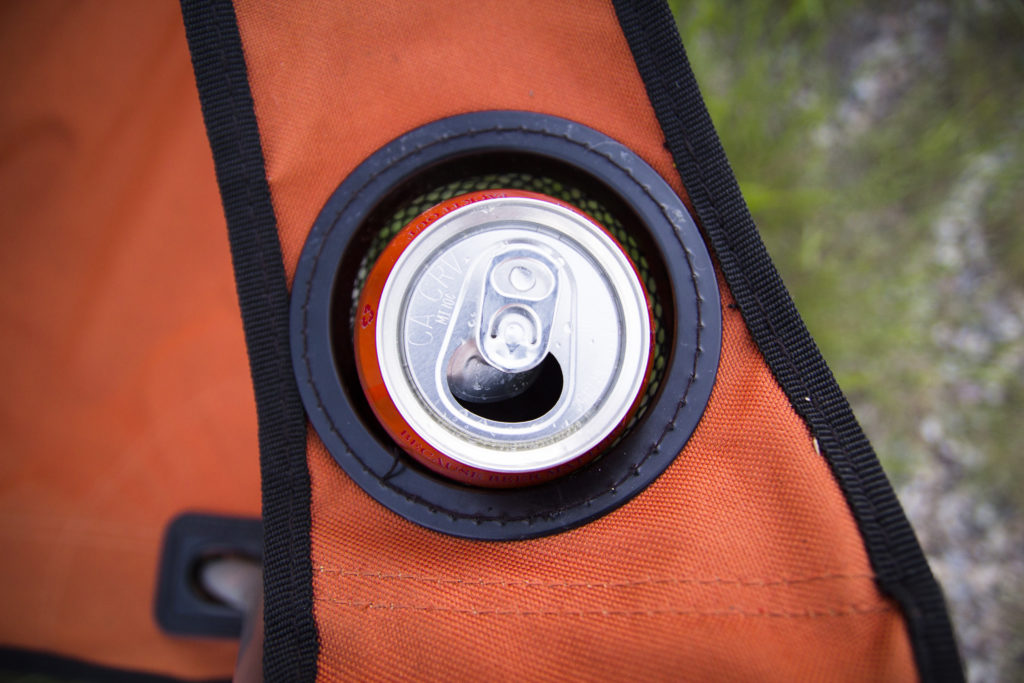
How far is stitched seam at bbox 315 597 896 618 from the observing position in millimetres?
537

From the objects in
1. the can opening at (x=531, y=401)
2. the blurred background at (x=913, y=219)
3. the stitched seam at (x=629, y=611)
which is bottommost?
the stitched seam at (x=629, y=611)

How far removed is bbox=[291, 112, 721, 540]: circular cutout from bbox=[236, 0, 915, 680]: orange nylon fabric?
0.02 meters

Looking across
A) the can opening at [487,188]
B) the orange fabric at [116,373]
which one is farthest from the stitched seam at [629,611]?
the orange fabric at [116,373]

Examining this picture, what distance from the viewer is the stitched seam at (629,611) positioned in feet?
→ 1.76

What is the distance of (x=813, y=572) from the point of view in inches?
21.6

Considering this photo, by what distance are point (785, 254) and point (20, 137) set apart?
130cm

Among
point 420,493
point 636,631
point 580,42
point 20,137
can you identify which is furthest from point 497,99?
point 20,137

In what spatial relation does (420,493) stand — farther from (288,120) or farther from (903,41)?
(903,41)

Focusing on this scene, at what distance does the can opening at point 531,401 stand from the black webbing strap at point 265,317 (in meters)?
0.18

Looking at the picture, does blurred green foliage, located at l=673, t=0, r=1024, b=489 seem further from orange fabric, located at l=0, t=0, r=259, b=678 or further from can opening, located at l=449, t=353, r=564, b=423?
orange fabric, located at l=0, t=0, r=259, b=678

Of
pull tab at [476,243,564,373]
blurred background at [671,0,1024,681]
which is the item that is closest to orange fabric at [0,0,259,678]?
pull tab at [476,243,564,373]

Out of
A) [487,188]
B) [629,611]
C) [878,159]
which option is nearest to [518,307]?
[487,188]

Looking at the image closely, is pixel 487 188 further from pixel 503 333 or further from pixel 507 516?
pixel 507 516

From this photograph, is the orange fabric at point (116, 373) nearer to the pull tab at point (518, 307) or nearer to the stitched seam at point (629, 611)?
→ the stitched seam at point (629, 611)
